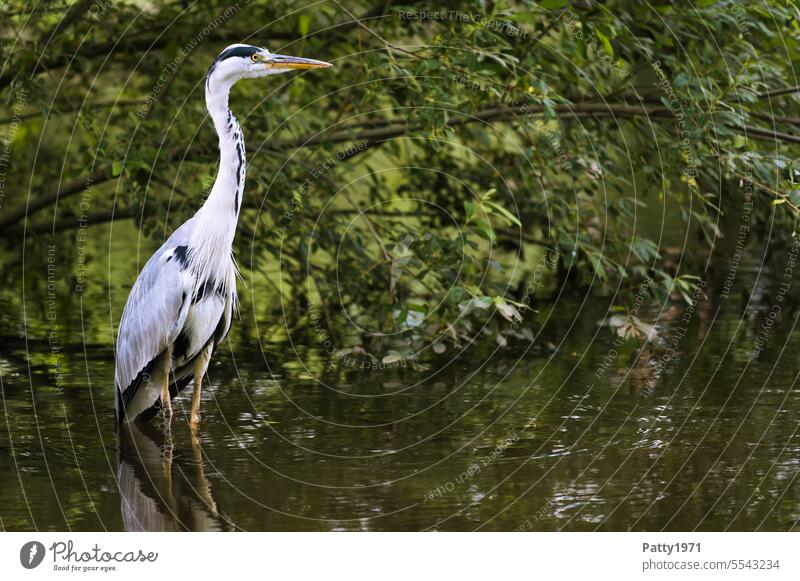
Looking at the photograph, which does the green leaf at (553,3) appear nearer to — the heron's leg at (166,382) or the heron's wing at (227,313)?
the heron's wing at (227,313)

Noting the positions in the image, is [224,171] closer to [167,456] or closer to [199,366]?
[199,366]

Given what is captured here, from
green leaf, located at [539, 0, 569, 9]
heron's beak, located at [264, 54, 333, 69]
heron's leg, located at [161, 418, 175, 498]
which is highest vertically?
green leaf, located at [539, 0, 569, 9]

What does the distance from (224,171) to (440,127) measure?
6.02 ft

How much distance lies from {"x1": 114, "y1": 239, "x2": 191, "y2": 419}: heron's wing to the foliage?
0.90 metres

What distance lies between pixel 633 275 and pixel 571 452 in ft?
13.3

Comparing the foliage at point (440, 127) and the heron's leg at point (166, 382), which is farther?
the foliage at point (440, 127)

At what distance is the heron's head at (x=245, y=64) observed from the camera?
23.2ft

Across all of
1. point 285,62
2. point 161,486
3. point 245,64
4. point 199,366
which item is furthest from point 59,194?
point 161,486

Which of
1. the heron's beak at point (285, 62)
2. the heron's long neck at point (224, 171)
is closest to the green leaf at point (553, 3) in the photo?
the heron's beak at point (285, 62)

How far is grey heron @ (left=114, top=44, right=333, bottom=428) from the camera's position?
710cm

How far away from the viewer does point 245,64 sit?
23.2 feet

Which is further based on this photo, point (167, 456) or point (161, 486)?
point (167, 456)

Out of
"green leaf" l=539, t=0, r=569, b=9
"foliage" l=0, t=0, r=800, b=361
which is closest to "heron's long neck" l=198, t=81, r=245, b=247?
"foliage" l=0, t=0, r=800, b=361

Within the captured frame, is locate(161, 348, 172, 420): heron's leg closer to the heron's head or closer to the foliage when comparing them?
the foliage
